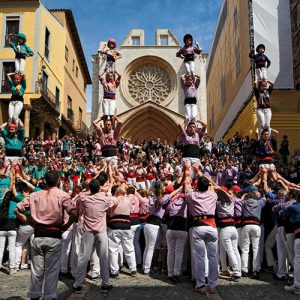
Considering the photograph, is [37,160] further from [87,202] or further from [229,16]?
[229,16]

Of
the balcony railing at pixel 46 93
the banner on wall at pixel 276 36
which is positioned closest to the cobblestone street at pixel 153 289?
the banner on wall at pixel 276 36

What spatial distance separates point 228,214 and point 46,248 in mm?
3462

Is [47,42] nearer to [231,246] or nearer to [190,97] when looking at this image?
[190,97]

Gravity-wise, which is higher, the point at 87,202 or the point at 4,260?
the point at 87,202

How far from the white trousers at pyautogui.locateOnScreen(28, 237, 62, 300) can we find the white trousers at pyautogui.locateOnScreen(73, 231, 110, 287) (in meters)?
0.83

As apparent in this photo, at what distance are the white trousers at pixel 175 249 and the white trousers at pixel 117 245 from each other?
0.78 meters

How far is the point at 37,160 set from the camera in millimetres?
15016

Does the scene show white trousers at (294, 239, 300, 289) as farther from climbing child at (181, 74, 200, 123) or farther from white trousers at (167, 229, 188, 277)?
climbing child at (181, 74, 200, 123)

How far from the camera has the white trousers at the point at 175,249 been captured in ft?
21.7

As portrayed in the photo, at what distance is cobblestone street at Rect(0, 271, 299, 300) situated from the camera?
18.6ft

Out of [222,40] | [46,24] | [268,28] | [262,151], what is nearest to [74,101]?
[46,24]

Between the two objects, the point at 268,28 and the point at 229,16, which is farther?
the point at 229,16

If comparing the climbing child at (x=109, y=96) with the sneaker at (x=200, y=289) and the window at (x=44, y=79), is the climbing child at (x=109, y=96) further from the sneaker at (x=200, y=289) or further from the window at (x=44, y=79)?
the window at (x=44, y=79)

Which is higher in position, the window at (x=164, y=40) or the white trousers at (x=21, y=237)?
the window at (x=164, y=40)
